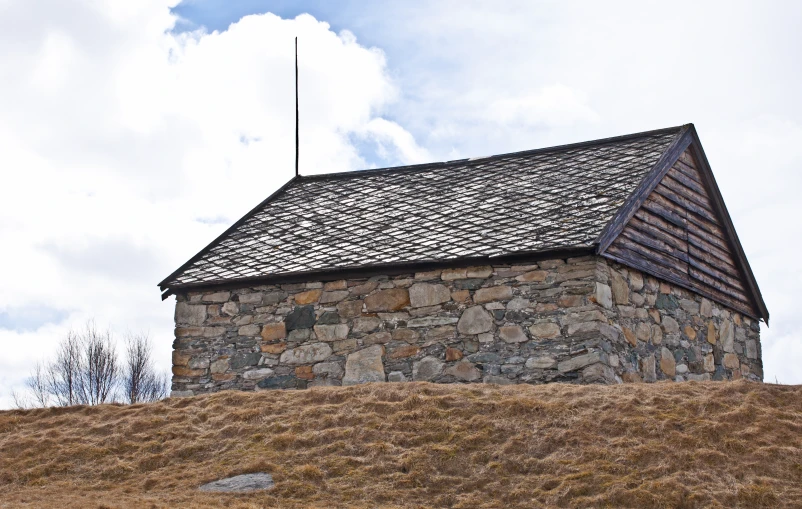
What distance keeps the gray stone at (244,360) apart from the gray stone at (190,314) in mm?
893

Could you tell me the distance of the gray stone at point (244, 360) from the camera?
14.6 meters

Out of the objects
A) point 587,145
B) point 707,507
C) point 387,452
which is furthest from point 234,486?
point 587,145

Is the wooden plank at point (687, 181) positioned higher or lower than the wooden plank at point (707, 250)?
higher

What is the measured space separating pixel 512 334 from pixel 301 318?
3.29 m

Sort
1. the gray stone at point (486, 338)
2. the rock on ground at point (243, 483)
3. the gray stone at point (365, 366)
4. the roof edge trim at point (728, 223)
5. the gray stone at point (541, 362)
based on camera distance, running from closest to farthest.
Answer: the rock on ground at point (243, 483)
the gray stone at point (541, 362)
the gray stone at point (486, 338)
the gray stone at point (365, 366)
the roof edge trim at point (728, 223)

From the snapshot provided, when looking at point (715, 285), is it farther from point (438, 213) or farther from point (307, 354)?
point (307, 354)

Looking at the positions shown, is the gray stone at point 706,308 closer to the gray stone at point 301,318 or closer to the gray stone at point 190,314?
the gray stone at point 301,318

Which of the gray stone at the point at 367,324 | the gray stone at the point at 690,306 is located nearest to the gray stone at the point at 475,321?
the gray stone at the point at 367,324

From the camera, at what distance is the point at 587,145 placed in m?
17.5

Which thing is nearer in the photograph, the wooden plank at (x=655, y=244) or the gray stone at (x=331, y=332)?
the gray stone at (x=331, y=332)

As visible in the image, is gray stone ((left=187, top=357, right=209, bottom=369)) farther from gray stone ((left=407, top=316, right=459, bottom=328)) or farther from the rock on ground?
the rock on ground

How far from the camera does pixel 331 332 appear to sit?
559 inches

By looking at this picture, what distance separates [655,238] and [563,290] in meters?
2.66

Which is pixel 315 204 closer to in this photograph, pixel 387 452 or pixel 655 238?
pixel 655 238
